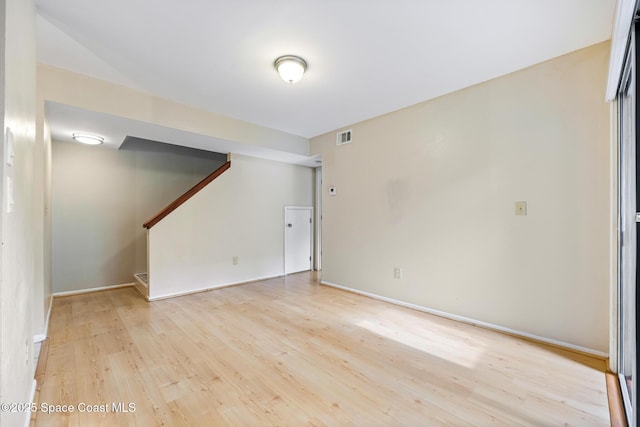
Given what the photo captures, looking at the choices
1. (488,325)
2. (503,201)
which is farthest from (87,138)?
(488,325)

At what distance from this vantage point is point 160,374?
1.99 meters

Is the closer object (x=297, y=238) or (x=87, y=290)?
(x=87, y=290)

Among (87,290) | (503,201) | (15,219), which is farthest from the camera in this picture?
(87,290)

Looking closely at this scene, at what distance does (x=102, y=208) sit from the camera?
14.1 ft

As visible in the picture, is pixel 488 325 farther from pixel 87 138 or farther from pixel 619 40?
pixel 87 138

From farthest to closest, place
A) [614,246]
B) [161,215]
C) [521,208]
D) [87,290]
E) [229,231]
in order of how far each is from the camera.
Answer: [229,231]
[87,290]
[161,215]
[521,208]
[614,246]

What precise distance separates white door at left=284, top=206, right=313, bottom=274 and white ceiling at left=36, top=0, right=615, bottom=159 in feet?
8.92

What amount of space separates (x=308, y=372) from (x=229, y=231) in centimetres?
300

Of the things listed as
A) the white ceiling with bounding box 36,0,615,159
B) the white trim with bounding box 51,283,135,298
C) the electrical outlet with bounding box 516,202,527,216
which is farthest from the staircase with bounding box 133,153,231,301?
the electrical outlet with bounding box 516,202,527,216

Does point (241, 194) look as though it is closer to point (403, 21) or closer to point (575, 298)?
point (403, 21)

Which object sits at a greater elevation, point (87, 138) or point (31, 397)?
point (87, 138)

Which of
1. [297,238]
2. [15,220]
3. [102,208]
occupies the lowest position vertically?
[297,238]

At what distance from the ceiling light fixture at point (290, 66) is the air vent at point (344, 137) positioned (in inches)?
69.4

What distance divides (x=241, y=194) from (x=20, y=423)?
361 cm
